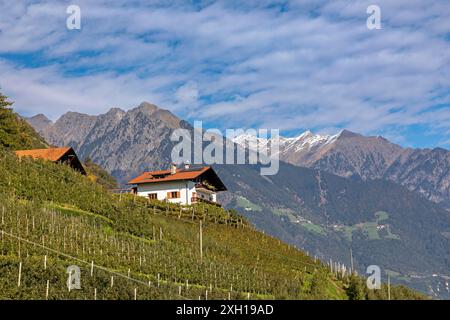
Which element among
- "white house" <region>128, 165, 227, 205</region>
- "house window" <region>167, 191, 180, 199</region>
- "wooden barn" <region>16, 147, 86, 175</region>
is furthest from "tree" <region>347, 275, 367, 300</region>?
"house window" <region>167, 191, 180, 199</region>

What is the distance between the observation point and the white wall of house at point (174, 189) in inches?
3549

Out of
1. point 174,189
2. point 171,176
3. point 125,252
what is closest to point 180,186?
point 174,189

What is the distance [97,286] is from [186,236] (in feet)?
86.6

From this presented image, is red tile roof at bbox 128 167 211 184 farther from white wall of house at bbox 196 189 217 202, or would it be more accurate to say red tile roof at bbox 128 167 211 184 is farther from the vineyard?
the vineyard

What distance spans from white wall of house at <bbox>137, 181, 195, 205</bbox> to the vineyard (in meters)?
13.9

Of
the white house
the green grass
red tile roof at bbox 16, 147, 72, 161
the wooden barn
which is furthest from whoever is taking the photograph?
the white house

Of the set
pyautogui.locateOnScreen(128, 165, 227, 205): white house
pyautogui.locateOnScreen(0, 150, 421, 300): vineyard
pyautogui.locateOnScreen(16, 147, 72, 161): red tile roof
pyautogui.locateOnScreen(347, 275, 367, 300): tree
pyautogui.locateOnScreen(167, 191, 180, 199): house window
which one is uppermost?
pyautogui.locateOnScreen(16, 147, 72, 161): red tile roof

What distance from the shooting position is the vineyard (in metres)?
37.2

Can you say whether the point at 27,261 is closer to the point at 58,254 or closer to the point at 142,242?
the point at 58,254

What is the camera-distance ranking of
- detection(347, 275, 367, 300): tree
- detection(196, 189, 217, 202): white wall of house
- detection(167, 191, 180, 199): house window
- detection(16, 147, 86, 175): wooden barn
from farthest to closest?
detection(196, 189, 217, 202): white wall of house, detection(167, 191, 180, 199): house window, detection(16, 147, 86, 175): wooden barn, detection(347, 275, 367, 300): tree

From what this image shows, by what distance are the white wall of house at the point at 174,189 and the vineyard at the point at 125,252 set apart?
45.7ft

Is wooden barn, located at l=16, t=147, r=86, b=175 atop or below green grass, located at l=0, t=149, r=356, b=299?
atop

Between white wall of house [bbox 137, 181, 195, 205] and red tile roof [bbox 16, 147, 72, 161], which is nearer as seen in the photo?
red tile roof [bbox 16, 147, 72, 161]
